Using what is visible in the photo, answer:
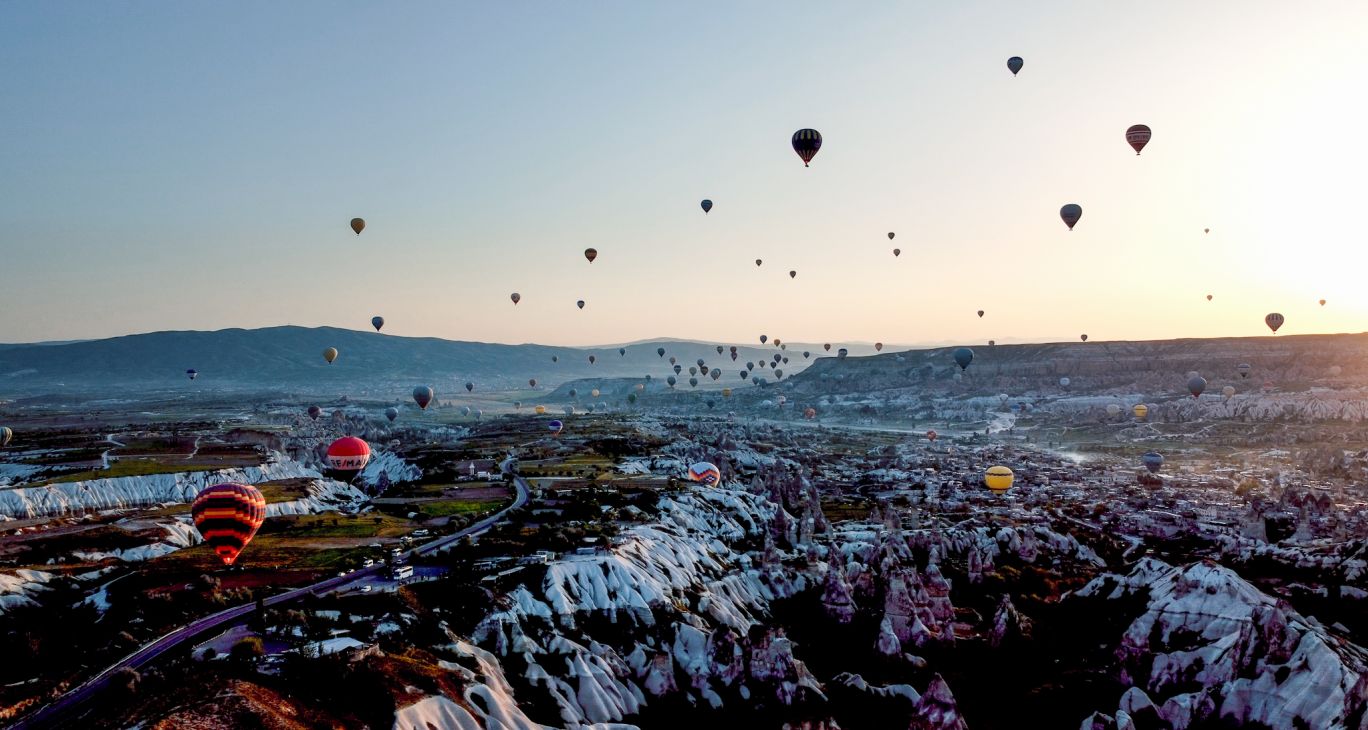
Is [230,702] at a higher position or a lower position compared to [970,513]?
higher

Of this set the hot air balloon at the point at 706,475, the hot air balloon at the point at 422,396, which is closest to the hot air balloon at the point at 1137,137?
the hot air balloon at the point at 706,475

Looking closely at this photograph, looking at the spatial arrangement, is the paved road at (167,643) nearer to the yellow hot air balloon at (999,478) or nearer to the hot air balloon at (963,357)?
the yellow hot air balloon at (999,478)

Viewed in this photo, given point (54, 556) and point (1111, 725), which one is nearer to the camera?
point (1111, 725)

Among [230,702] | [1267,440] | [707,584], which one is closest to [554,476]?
[707,584]

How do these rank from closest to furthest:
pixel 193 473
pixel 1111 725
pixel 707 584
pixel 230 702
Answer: pixel 230 702, pixel 1111 725, pixel 707 584, pixel 193 473

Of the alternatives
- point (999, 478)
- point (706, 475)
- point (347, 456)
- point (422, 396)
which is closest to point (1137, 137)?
point (999, 478)

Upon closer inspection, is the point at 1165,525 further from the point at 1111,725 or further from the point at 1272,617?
the point at 1111,725
